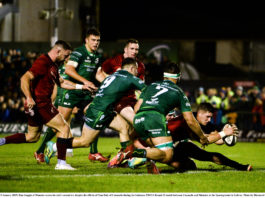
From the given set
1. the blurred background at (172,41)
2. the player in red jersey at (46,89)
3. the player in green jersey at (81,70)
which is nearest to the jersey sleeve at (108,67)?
the player in green jersey at (81,70)

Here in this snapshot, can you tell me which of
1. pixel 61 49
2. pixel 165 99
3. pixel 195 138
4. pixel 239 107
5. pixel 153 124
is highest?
pixel 61 49

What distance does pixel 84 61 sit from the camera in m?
11.6

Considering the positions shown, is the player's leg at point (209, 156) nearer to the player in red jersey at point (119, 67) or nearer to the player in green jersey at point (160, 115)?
the player in green jersey at point (160, 115)

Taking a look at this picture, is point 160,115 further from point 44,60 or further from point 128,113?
point 44,60

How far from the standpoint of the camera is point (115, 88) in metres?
9.62

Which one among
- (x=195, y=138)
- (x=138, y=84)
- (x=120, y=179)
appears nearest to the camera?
(x=120, y=179)

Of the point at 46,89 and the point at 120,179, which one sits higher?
the point at 46,89

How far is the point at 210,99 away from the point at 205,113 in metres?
11.5

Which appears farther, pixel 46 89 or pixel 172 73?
pixel 46 89

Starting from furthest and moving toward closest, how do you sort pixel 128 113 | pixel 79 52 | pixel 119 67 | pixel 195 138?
1. pixel 119 67
2. pixel 79 52
3. pixel 128 113
4. pixel 195 138

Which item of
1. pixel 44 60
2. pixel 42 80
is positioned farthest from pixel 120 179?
pixel 44 60

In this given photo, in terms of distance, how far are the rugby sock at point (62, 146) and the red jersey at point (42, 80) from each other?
80 centimetres

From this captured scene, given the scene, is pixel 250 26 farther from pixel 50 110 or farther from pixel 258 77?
pixel 50 110

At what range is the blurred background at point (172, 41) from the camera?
21391mm
